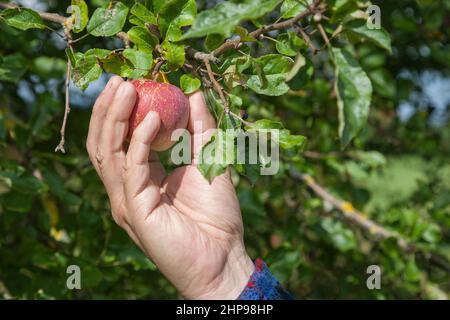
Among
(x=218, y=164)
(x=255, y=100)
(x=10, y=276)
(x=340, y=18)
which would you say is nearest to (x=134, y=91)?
(x=218, y=164)

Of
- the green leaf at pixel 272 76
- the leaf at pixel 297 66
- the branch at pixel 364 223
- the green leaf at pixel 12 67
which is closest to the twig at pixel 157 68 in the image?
the green leaf at pixel 272 76

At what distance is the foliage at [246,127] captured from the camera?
1.06m

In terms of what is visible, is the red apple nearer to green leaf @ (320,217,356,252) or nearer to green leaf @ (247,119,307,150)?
green leaf @ (247,119,307,150)

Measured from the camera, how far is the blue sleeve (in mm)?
1102

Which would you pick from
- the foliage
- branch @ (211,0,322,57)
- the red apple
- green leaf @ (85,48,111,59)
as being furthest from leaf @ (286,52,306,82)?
green leaf @ (85,48,111,59)

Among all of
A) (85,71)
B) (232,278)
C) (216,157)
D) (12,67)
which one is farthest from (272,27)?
(12,67)

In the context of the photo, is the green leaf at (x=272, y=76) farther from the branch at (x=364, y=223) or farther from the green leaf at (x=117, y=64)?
the branch at (x=364, y=223)

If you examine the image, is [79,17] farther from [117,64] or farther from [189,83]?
[189,83]

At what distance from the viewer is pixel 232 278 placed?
3.67 ft

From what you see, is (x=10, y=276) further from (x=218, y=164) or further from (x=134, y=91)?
(x=218, y=164)

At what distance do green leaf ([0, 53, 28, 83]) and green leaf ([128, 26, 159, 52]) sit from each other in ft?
1.68

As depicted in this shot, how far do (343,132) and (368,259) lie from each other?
5.17ft
